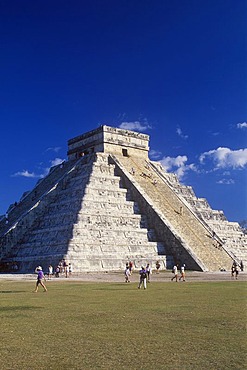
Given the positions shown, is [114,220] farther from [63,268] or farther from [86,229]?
[63,268]

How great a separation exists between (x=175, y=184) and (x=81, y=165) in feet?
28.7

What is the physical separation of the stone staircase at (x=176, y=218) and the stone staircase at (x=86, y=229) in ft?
3.43

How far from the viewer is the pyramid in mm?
29234

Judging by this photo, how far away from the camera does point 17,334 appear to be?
8.73m

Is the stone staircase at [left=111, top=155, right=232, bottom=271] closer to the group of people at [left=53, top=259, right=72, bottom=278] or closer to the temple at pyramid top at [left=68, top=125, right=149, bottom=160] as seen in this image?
the temple at pyramid top at [left=68, top=125, right=149, bottom=160]

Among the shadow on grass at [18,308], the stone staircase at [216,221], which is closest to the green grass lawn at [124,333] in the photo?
the shadow on grass at [18,308]

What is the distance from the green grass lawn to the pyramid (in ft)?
48.5

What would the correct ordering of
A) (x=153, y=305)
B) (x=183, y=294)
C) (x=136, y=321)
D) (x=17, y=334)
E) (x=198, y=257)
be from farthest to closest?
(x=198, y=257)
(x=183, y=294)
(x=153, y=305)
(x=136, y=321)
(x=17, y=334)

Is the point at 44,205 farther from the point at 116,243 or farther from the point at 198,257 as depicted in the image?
the point at 198,257

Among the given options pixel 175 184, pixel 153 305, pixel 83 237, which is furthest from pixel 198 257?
pixel 153 305

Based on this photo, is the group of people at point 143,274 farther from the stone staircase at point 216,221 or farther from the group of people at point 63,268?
the stone staircase at point 216,221

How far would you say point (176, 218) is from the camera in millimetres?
34531

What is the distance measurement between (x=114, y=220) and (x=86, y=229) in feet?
9.33

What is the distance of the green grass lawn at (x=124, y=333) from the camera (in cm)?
677
